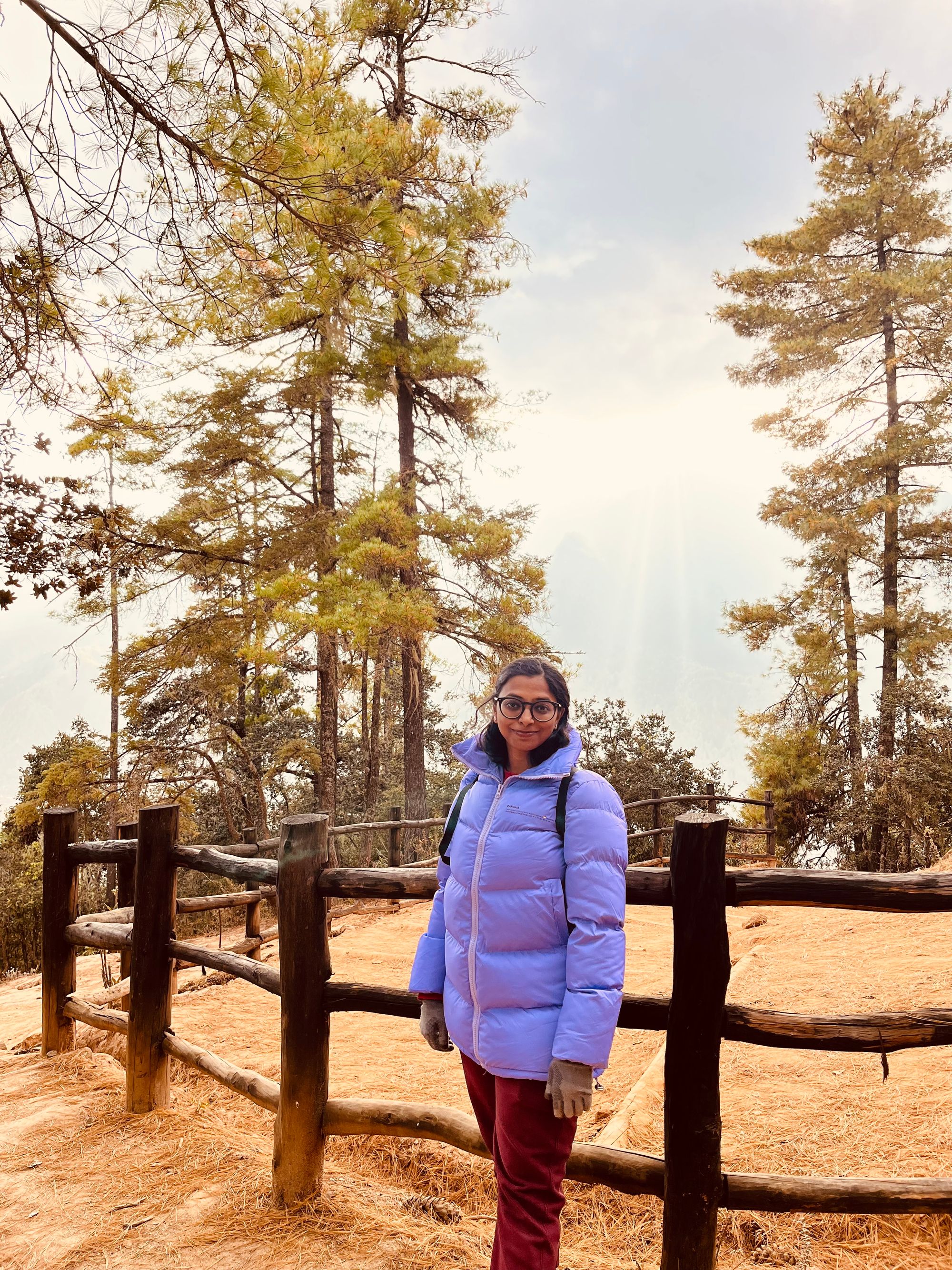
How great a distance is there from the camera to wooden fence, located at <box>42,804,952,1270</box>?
2150 mm

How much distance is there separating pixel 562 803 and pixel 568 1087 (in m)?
0.62

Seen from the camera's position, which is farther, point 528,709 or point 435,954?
point 435,954

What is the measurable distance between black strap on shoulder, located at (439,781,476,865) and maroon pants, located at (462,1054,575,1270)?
56 cm

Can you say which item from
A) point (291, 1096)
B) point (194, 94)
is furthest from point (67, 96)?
point (291, 1096)

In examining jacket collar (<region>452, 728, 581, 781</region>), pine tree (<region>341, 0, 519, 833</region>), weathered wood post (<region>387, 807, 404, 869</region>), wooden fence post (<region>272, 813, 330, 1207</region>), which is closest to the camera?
jacket collar (<region>452, 728, 581, 781</region>)

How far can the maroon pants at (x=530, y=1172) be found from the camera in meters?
1.84

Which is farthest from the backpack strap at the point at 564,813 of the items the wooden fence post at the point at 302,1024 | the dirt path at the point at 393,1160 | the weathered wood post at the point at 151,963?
the weathered wood post at the point at 151,963

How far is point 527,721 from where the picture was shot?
6.72 ft

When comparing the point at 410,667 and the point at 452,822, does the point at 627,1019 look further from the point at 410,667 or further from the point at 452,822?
the point at 410,667

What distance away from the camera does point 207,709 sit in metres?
15.2

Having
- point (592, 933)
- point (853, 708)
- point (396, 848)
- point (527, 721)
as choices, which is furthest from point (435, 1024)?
point (853, 708)

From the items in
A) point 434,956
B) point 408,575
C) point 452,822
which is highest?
point 408,575

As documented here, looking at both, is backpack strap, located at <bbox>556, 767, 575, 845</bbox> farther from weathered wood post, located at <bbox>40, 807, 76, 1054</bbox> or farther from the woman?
weathered wood post, located at <bbox>40, 807, 76, 1054</bbox>

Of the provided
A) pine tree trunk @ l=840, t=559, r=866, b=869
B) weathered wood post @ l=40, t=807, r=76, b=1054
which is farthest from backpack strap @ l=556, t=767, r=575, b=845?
pine tree trunk @ l=840, t=559, r=866, b=869
